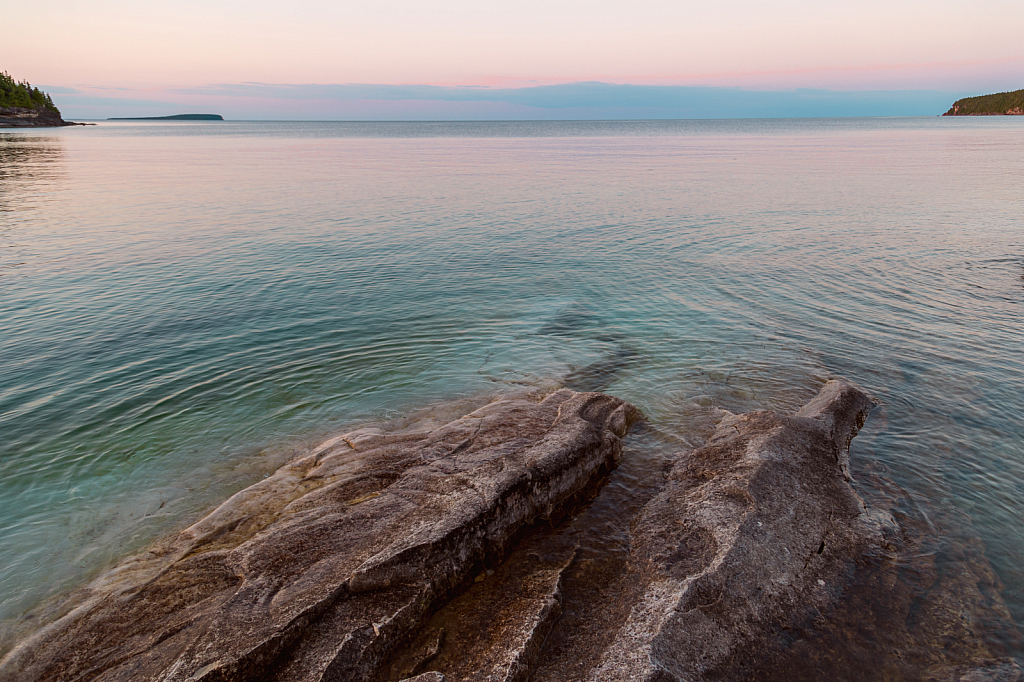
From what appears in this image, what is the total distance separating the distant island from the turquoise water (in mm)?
178092

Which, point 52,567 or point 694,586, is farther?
point 52,567

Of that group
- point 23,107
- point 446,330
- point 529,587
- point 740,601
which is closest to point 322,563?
point 529,587

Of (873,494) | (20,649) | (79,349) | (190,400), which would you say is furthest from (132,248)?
(873,494)

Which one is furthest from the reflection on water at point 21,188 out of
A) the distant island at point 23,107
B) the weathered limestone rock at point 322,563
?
the distant island at point 23,107

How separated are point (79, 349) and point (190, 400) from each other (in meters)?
5.38

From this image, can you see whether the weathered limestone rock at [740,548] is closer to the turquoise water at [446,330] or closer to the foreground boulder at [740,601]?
the foreground boulder at [740,601]

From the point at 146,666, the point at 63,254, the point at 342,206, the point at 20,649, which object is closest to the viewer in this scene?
the point at 146,666

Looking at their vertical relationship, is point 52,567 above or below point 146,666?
below

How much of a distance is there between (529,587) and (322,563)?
2675 millimetres

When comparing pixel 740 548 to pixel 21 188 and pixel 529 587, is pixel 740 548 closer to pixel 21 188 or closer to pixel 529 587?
pixel 529 587

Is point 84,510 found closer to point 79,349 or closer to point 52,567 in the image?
point 52,567

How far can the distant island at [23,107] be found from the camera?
161425mm

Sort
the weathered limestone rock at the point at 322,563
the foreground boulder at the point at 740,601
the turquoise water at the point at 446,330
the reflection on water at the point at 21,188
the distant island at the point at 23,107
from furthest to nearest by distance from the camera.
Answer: the distant island at the point at 23,107 → the reflection on water at the point at 21,188 → the turquoise water at the point at 446,330 → the foreground boulder at the point at 740,601 → the weathered limestone rock at the point at 322,563

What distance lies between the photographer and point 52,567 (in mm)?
8148
